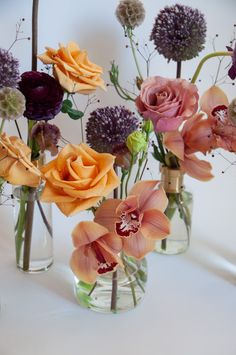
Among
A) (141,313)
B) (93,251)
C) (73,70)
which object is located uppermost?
(73,70)

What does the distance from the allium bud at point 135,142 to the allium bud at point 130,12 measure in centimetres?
24

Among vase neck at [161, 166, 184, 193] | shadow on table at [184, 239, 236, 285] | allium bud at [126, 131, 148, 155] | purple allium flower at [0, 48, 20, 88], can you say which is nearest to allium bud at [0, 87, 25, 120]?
purple allium flower at [0, 48, 20, 88]

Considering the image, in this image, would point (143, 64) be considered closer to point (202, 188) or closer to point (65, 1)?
point (65, 1)

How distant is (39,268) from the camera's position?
89 centimetres

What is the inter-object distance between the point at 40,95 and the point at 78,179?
123 millimetres

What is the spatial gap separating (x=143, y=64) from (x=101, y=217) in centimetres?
52

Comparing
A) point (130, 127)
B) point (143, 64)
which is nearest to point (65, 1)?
point (143, 64)

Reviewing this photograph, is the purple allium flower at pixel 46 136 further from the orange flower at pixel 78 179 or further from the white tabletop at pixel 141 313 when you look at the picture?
the white tabletop at pixel 141 313

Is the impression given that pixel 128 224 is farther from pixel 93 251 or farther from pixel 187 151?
pixel 187 151

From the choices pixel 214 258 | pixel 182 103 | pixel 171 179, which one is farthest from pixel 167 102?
pixel 214 258

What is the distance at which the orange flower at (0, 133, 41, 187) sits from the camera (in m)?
0.67

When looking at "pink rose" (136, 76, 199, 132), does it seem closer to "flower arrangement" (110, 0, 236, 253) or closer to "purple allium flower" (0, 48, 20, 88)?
"flower arrangement" (110, 0, 236, 253)

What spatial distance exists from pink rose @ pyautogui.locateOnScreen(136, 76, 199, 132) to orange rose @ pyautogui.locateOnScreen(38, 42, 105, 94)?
2.8 inches

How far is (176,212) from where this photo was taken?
941mm
